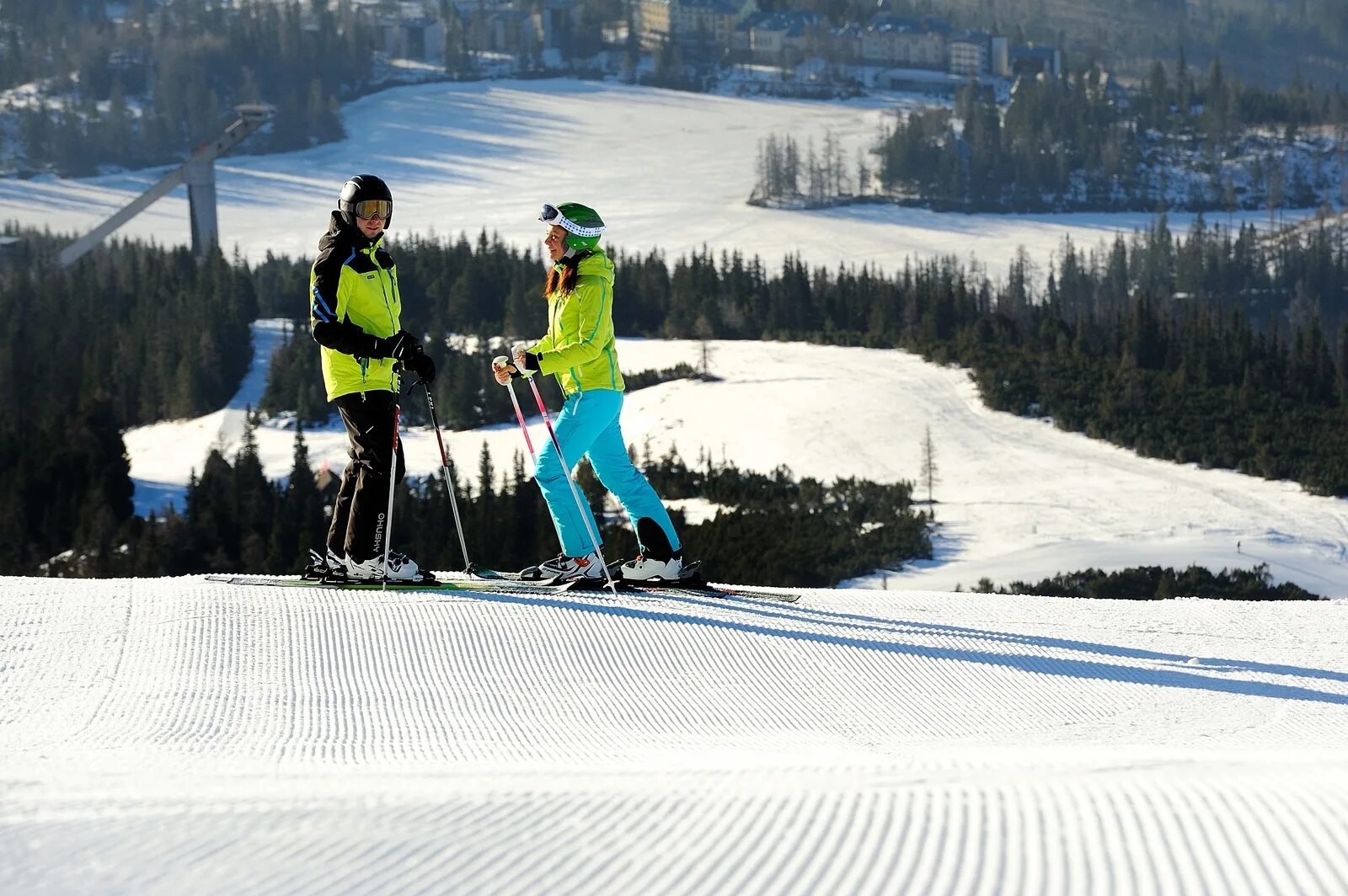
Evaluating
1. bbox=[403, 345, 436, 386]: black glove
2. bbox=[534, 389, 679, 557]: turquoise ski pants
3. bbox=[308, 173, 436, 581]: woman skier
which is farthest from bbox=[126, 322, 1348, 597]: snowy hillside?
bbox=[403, 345, 436, 386]: black glove

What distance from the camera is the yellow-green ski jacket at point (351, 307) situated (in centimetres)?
963

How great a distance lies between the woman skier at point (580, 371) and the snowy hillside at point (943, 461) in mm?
34037

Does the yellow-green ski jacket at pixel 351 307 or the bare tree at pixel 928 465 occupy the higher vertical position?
the yellow-green ski jacket at pixel 351 307

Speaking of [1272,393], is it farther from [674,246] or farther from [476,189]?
[476,189]

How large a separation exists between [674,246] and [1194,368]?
59284 millimetres

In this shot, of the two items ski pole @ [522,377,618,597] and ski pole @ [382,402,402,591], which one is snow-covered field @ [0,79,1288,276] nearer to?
ski pole @ [522,377,618,597]

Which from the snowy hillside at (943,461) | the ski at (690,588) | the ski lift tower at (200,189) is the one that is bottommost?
the snowy hillside at (943,461)

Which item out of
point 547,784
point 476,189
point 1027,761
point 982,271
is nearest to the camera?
point 547,784

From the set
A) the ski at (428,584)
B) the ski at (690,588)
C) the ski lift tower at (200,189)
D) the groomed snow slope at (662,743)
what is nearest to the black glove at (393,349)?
the groomed snow slope at (662,743)

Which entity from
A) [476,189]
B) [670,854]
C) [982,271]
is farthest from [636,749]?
[476,189]

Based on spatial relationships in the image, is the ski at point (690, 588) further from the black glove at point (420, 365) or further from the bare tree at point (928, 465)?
the bare tree at point (928, 465)

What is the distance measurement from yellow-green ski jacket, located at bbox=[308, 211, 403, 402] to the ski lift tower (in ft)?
249

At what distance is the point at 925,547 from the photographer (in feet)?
166

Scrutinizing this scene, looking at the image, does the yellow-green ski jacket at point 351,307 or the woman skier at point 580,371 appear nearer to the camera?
the yellow-green ski jacket at point 351,307
